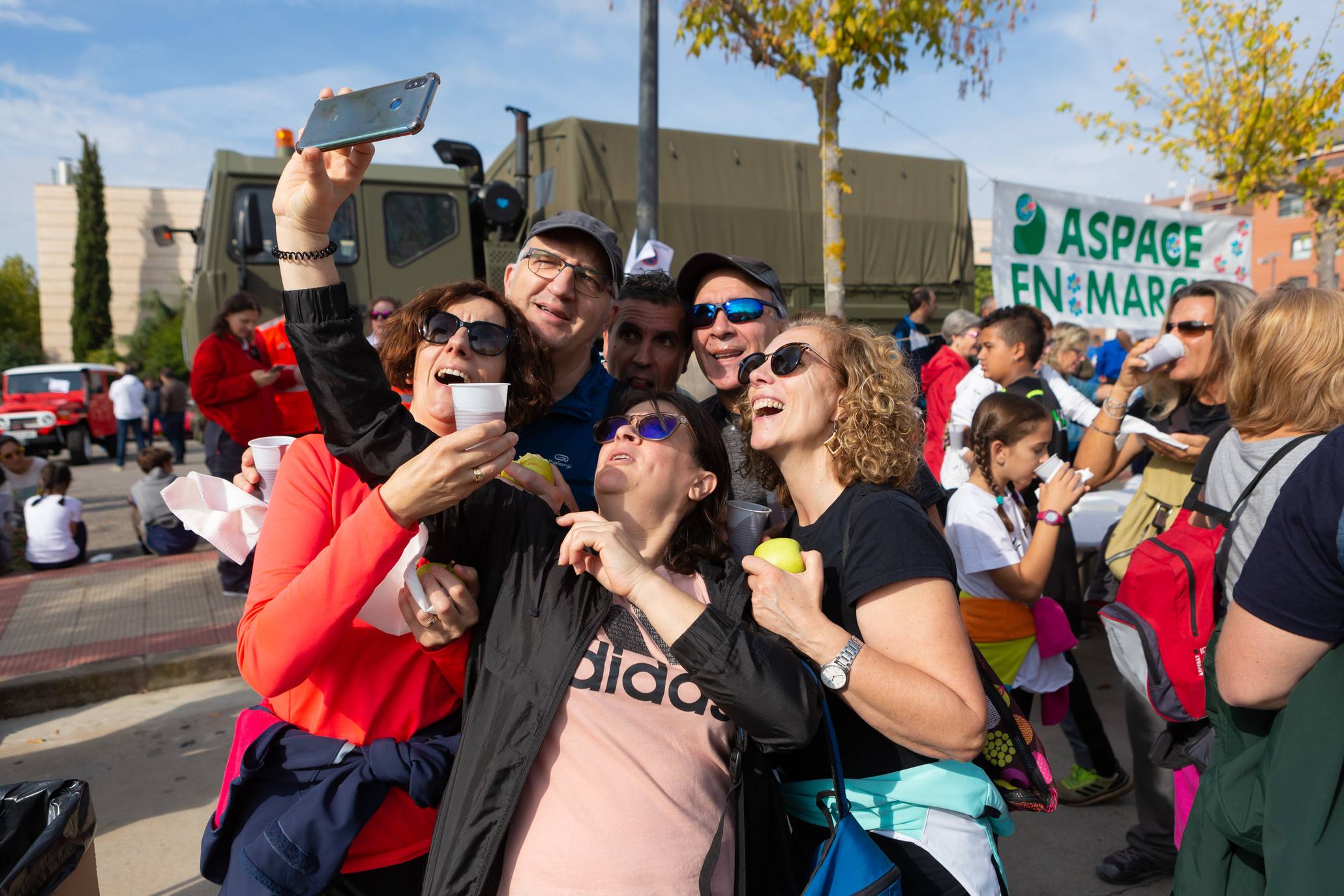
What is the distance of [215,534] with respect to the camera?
1971 mm

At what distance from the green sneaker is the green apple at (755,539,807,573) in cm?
287

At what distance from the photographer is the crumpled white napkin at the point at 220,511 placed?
1.91 m

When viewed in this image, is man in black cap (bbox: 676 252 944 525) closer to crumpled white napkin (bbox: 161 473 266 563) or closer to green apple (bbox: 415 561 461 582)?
green apple (bbox: 415 561 461 582)

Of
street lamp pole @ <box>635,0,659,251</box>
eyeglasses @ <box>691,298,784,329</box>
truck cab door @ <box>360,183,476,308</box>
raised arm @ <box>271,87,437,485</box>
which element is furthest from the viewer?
truck cab door @ <box>360,183,476,308</box>

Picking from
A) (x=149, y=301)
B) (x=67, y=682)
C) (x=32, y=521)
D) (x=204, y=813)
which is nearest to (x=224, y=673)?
(x=67, y=682)

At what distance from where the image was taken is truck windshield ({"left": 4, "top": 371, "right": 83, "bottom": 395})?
61.9 feet

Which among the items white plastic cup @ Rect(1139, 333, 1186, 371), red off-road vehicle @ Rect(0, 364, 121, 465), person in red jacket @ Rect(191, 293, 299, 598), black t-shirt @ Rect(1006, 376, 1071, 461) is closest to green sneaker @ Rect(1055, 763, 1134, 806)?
black t-shirt @ Rect(1006, 376, 1071, 461)

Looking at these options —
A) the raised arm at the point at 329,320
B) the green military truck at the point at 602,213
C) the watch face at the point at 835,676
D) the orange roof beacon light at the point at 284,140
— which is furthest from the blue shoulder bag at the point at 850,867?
the orange roof beacon light at the point at 284,140

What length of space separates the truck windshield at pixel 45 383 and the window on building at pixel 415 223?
48.9ft

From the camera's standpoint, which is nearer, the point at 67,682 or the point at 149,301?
the point at 67,682

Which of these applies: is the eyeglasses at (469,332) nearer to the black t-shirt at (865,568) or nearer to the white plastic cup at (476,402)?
the white plastic cup at (476,402)

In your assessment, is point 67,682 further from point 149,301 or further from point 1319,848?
point 149,301

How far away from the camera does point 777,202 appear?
10.6 meters

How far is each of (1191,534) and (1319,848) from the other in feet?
4.01
